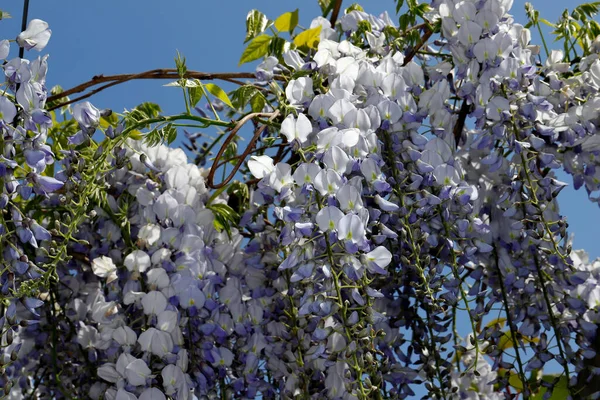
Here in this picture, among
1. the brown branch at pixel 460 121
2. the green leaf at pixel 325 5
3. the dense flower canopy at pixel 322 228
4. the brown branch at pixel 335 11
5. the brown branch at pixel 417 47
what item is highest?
the green leaf at pixel 325 5

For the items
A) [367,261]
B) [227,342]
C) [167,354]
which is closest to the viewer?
[367,261]

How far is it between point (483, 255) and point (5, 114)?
1016 mm

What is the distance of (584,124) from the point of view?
179 cm

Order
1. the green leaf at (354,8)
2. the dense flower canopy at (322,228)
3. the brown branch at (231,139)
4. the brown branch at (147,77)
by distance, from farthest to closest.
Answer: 1. the green leaf at (354,8)
2. the brown branch at (147,77)
3. the brown branch at (231,139)
4. the dense flower canopy at (322,228)

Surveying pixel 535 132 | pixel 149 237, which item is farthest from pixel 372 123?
pixel 149 237

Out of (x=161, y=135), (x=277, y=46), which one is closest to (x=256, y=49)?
(x=277, y=46)

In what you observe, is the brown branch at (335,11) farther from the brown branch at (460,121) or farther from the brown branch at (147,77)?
the brown branch at (460,121)

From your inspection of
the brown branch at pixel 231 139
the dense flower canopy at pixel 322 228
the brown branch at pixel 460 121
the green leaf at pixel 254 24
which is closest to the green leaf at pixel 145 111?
the dense flower canopy at pixel 322 228

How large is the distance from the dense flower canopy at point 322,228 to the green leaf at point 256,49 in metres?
0.01

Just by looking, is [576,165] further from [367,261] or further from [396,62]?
[367,261]

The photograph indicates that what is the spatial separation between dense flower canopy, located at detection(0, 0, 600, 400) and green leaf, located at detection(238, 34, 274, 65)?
0.04ft

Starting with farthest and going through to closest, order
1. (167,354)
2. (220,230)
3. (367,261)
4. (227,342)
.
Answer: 1. (220,230)
2. (227,342)
3. (167,354)
4. (367,261)

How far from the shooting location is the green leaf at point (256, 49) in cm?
200

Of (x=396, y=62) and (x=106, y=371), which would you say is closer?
(x=106, y=371)
